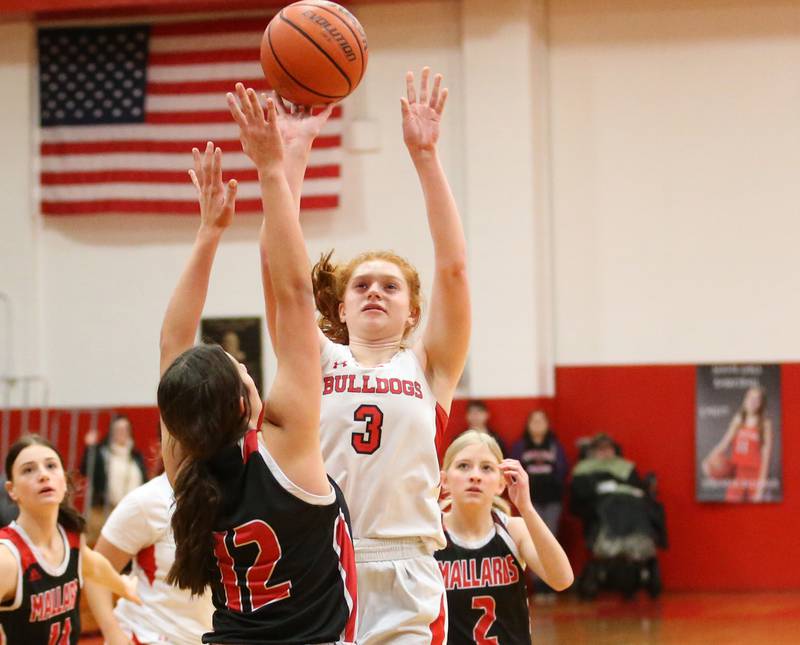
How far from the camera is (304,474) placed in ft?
8.48

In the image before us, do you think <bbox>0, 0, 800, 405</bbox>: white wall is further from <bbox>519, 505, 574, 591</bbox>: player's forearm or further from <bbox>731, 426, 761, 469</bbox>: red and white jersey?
<bbox>519, 505, 574, 591</bbox>: player's forearm

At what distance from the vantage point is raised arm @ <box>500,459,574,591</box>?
4.22 m

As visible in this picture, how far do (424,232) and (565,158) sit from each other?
157 centimetres

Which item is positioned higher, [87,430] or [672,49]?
[672,49]

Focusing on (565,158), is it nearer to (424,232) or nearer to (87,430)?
(424,232)

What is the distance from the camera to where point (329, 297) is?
3812 millimetres

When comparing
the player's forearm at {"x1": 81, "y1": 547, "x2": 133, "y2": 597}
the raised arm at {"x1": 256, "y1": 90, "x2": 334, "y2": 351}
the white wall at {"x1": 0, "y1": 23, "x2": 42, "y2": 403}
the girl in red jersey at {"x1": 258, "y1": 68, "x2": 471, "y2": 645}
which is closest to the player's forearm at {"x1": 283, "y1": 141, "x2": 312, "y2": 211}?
the raised arm at {"x1": 256, "y1": 90, "x2": 334, "y2": 351}

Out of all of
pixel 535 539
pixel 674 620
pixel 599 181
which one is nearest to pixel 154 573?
Answer: pixel 535 539

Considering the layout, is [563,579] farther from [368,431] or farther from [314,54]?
[314,54]

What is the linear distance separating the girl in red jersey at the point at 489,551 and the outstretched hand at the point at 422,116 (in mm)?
1284

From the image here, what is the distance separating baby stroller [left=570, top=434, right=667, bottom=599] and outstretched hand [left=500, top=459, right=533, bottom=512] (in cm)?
660

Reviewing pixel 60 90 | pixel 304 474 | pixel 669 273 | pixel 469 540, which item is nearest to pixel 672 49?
pixel 669 273

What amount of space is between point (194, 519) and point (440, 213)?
128 centimetres

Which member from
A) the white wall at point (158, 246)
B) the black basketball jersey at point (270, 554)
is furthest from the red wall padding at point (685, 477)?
the black basketball jersey at point (270, 554)
